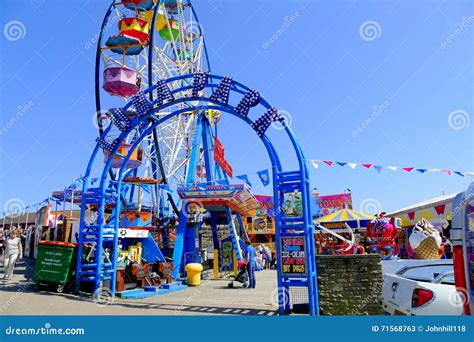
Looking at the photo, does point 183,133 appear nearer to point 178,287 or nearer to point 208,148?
point 208,148

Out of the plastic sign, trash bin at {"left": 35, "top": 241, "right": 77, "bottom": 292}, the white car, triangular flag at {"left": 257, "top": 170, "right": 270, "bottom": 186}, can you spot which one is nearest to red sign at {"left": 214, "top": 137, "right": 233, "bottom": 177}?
triangular flag at {"left": 257, "top": 170, "right": 270, "bottom": 186}

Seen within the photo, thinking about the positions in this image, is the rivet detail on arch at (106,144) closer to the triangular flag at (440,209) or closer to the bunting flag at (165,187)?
the bunting flag at (165,187)

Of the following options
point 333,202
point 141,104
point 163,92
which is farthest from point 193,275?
point 333,202

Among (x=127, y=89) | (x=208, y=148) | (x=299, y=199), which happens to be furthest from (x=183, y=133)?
(x=299, y=199)

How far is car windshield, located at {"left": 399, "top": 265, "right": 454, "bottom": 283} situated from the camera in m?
5.02

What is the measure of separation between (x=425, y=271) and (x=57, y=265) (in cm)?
841

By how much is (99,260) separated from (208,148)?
44.1 feet

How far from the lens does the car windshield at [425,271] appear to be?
5.02 meters

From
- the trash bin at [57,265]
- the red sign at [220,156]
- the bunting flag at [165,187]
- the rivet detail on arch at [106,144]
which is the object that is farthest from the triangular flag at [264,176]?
the red sign at [220,156]

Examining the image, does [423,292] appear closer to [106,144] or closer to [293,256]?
[293,256]

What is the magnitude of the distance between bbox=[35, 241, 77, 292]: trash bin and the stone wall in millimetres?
6312

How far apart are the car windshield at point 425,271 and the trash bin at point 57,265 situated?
7.72m

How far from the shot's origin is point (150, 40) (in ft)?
58.1

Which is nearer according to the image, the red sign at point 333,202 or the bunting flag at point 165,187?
the bunting flag at point 165,187
